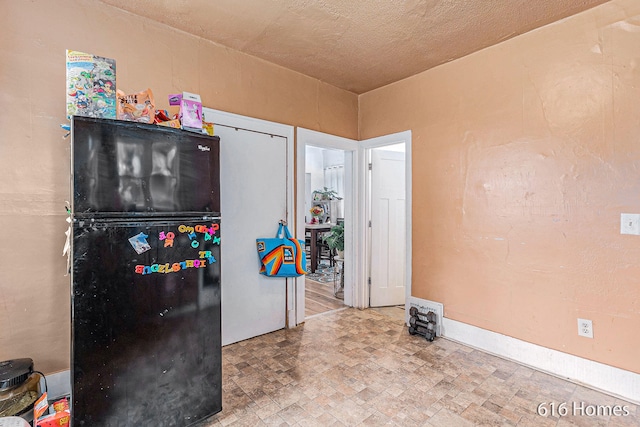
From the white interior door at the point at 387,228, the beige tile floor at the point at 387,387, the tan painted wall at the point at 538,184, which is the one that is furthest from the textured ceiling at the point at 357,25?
the beige tile floor at the point at 387,387

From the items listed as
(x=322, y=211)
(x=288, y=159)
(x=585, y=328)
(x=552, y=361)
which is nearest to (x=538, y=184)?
(x=585, y=328)

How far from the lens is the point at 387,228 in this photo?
382 centimetres

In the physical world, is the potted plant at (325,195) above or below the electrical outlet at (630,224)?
above

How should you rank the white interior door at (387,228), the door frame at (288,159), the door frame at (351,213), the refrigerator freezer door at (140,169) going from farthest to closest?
1. the white interior door at (387,228)
2. the door frame at (351,213)
3. the door frame at (288,159)
4. the refrigerator freezer door at (140,169)

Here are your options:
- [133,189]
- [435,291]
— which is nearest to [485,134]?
[435,291]

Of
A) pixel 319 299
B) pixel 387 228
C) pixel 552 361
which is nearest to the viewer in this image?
pixel 552 361

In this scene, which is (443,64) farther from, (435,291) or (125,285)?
(125,285)

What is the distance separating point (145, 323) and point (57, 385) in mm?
1066

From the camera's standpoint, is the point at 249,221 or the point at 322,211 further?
the point at 322,211

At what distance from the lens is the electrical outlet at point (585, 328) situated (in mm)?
2112

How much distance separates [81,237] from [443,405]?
2.21 m

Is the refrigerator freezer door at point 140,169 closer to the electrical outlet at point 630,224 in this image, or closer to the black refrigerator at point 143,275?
the black refrigerator at point 143,275

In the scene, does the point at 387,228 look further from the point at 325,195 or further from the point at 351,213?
the point at 325,195

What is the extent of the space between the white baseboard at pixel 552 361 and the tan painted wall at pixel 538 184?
0.20 ft
